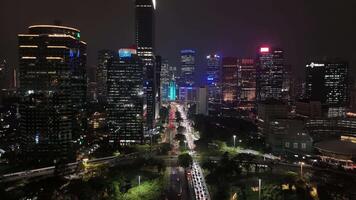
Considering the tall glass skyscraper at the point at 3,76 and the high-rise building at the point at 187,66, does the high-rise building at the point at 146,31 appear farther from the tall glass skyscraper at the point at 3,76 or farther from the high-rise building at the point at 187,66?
the high-rise building at the point at 187,66

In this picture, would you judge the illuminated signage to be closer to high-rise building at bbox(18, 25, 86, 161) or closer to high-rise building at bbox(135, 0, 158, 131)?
high-rise building at bbox(18, 25, 86, 161)

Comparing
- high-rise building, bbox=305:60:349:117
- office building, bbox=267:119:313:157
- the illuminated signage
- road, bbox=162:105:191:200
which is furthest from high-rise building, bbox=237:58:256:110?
road, bbox=162:105:191:200

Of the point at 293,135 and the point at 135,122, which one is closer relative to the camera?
the point at 293,135

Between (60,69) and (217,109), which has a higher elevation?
(60,69)

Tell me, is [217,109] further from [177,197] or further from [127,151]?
[177,197]

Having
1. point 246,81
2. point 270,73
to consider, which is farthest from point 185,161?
point 246,81

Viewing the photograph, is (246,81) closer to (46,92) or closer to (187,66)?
(187,66)

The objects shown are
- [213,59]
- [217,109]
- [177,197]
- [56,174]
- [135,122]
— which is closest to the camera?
[177,197]

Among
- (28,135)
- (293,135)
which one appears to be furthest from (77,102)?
(293,135)
